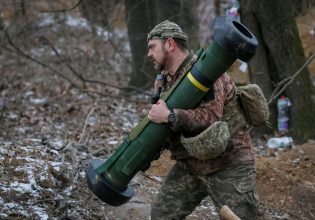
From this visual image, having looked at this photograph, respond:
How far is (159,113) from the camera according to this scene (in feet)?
11.8

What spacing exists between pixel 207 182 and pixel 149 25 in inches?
326

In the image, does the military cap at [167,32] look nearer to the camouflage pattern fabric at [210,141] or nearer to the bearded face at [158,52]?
the bearded face at [158,52]

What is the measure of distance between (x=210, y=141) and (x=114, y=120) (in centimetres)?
566

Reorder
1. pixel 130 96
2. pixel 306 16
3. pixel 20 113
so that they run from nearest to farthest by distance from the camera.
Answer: pixel 20 113 → pixel 130 96 → pixel 306 16

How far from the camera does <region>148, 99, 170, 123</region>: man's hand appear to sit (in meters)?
3.57

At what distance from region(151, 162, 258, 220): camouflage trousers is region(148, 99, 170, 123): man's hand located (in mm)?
602

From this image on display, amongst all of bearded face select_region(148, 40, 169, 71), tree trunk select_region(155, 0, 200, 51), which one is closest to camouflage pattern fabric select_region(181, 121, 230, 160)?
bearded face select_region(148, 40, 169, 71)

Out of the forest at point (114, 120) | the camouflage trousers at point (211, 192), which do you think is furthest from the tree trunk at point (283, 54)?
the camouflage trousers at point (211, 192)

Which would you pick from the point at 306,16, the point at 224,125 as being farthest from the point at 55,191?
the point at 306,16

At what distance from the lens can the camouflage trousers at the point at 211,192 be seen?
151 inches

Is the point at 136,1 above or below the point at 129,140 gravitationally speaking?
below

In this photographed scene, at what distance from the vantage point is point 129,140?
3803 millimetres

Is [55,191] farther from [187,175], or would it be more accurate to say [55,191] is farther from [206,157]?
[206,157]

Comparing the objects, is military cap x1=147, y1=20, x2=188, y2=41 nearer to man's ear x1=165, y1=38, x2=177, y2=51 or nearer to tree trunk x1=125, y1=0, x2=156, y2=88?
man's ear x1=165, y1=38, x2=177, y2=51
